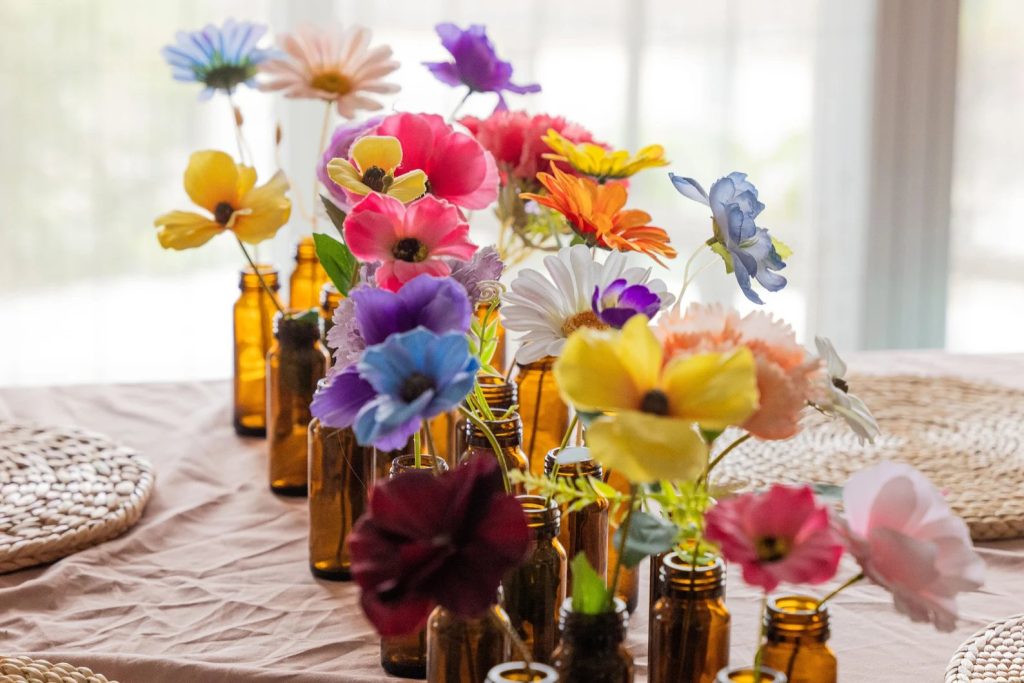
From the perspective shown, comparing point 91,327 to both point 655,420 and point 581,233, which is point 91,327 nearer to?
point 581,233

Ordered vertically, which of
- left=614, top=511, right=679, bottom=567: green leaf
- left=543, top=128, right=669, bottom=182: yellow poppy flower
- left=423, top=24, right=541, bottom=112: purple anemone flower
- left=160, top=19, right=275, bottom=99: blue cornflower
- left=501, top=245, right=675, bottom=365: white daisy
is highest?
left=160, top=19, right=275, bottom=99: blue cornflower

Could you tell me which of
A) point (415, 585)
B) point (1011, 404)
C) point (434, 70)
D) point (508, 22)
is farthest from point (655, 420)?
point (508, 22)

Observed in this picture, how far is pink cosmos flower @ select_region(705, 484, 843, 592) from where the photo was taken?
506 millimetres

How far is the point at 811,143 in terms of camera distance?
9.82ft

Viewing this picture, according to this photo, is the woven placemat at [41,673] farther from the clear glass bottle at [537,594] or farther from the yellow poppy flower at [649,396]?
the yellow poppy flower at [649,396]

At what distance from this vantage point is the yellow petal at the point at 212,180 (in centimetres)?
112

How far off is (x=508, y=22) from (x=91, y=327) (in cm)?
110

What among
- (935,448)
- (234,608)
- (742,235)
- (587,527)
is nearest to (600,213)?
(742,235)

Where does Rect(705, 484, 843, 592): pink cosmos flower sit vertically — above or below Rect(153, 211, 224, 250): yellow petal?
below

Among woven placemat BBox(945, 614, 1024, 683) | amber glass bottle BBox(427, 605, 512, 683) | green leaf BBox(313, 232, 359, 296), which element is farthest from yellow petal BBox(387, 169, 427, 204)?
woven placemat BBox(945, 614, 1024, 683)

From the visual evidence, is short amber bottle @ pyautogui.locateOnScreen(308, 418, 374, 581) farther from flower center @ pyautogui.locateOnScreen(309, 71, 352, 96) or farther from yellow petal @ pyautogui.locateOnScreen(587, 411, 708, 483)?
yellow petal @ pyautogui.locateOnScreen(587, 411, 708, 483)

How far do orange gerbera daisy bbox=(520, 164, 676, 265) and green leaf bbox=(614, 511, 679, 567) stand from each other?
268 mm

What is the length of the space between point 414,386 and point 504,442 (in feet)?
0.83

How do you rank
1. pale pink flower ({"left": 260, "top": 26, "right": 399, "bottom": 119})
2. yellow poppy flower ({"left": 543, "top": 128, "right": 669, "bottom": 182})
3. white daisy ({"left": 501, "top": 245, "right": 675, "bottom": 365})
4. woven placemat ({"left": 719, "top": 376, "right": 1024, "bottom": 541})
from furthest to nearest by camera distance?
pale pink flower ({"left": 260, "top": 26, "right": 399, "bottom": 119}) < woven placemat ({"left": 719, "top": 376, "right": 1024, "bottom": 541}) < yellow poppy flower ({"left": 543, "top": 128, "right": 669, "bottom": 182}) < white daisy ({"left": 501, "top": 245, "right": 675, "bottom": 365})
